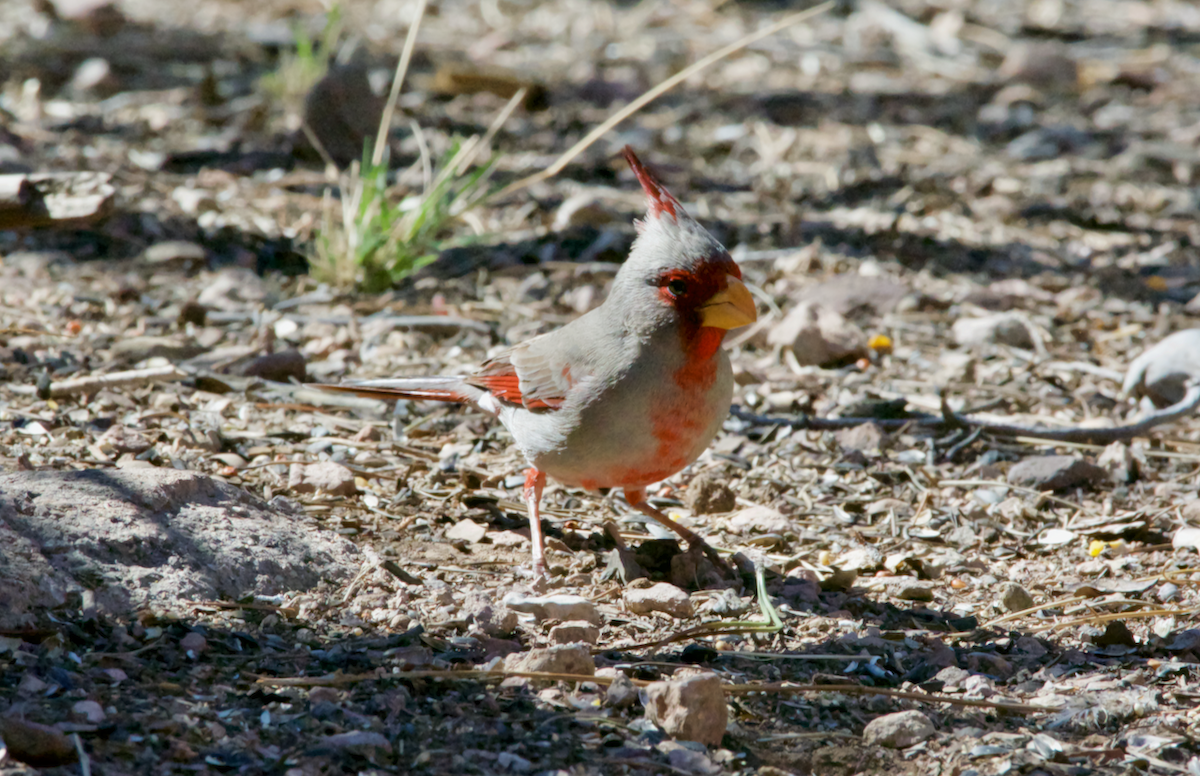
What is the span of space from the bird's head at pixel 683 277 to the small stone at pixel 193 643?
131cm

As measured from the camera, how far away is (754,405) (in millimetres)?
4320

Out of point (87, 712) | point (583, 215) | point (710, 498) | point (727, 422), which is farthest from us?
point (583, 215)

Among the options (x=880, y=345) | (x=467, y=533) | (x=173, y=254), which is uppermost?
(x=173, y=254)

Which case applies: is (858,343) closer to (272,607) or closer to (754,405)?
(754,405)

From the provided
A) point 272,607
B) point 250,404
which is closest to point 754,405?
point 250,404

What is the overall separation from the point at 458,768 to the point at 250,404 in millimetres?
2114

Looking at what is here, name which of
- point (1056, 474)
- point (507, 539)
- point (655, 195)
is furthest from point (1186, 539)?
point (507, 539)

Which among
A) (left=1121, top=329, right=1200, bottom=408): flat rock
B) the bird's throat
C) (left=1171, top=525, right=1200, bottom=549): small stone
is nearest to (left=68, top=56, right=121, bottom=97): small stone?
the bird's throat

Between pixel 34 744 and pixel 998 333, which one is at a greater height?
pixel 34 744

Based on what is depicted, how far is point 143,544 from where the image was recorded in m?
2.73

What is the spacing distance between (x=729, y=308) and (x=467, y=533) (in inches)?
39.0

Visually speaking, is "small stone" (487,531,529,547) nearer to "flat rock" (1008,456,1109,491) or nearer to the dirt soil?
the dirt soil

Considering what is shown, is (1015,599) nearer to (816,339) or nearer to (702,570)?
(702,570)

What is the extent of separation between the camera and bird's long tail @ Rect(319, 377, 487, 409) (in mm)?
3727
